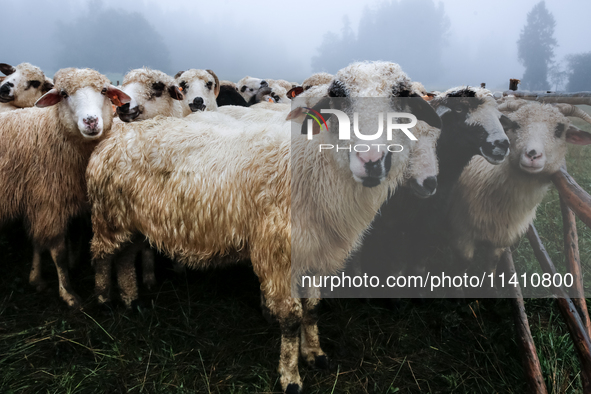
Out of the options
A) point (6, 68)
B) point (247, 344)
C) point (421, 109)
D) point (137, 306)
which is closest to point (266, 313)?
point (247, 344)

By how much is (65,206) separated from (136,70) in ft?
6.05

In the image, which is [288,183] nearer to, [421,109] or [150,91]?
[421,109]

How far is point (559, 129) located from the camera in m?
2.57

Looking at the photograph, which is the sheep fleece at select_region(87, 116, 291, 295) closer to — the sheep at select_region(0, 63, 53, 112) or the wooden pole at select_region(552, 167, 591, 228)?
the wooden pole at select_region(552, 167, 591, 228)

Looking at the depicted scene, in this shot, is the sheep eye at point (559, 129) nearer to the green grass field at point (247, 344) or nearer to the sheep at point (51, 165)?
the green grass field at point (247, 344)

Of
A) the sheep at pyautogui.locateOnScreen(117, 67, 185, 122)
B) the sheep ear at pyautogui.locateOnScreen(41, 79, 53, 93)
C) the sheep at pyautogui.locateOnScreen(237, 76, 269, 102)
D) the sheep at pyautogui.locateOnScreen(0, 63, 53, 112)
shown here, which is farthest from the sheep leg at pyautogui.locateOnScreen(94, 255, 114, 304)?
the sheep at pyautogui.locateOnScreen(237, 76, 269, 102)

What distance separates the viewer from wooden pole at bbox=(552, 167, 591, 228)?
2215 mm

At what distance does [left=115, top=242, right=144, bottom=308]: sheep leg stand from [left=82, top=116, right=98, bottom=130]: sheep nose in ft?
3.25

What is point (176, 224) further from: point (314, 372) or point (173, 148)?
point (314, 372)

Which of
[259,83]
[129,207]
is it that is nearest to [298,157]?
[129,207]

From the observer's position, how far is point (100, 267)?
3162 millimetres

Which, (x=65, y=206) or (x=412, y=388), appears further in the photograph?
(x=65, y=206)

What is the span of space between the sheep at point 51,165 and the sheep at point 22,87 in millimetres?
2017

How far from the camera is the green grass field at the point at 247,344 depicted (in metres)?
2.53
